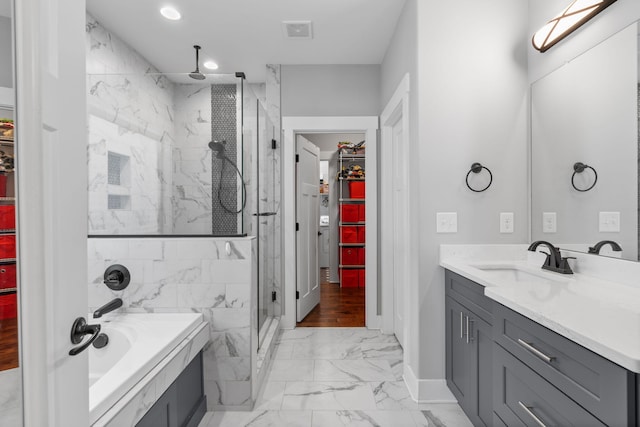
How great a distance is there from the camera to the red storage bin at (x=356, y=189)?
5113 millimetres

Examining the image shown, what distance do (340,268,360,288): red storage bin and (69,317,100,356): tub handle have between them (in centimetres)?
442

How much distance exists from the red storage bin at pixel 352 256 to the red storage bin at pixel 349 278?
0.14m

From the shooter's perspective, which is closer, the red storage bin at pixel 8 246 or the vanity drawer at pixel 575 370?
the red storage bin at pixel 8 246

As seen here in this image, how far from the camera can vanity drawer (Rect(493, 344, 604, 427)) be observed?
0.96 metres

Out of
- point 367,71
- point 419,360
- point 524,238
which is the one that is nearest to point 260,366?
point 419,360

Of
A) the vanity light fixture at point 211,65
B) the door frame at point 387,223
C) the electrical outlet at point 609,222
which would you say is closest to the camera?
the electrical outlet at point 609,222

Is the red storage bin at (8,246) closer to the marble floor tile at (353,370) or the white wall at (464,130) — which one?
the white wall at (464,130)

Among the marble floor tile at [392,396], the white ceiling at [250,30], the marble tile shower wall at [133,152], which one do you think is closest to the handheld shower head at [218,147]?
the marble tile shower wall at [133,152]

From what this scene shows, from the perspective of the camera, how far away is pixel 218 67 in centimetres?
345

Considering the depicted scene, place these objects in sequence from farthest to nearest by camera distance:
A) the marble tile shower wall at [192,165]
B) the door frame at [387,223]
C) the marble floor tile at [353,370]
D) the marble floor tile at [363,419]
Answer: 1. the door frame at [387,223]
2. the marble floor tile at [353,370]
3. the marble tile shower wall at [192,165]
4. the marble floor tile at [363,419]

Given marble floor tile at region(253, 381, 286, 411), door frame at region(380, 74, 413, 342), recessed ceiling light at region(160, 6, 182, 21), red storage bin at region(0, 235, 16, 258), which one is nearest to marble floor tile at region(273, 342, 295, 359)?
marble floor tile at region(253, 381, 286, 411)

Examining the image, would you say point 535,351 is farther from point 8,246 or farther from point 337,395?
point 8,246

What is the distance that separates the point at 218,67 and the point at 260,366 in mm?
2971

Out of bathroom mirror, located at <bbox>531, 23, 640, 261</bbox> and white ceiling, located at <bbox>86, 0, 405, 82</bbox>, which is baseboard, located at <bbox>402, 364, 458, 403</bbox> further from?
white ceiling, located at <bbox>86, 0, 405, 82</bbox>
